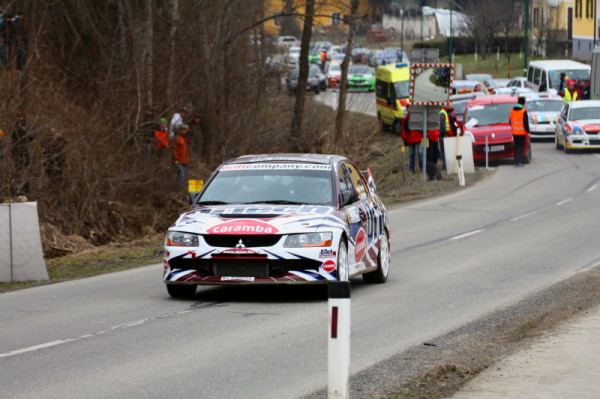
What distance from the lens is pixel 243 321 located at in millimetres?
11344

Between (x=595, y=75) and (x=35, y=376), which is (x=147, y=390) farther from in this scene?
(x=595, y=75)

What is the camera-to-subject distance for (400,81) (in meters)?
49.1

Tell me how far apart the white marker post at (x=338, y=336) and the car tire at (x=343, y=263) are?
5.69 metres

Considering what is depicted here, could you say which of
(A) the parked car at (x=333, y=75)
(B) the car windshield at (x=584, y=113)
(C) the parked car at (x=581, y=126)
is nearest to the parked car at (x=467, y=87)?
(C) the parked car at (x=581, y=126)

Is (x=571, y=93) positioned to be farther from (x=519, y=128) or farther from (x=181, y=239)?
(x=181, y=239)

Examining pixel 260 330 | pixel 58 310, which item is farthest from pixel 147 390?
pixel 58 310

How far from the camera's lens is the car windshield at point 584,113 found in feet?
132

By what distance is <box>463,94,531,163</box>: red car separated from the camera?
36.6 meters

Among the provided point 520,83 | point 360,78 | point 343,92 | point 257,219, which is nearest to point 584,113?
point 343,92

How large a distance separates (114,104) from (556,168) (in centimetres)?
1464

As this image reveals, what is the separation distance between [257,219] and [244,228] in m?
0.25

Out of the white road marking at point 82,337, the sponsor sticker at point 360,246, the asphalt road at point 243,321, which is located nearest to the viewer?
the asphalt road at point 243,321

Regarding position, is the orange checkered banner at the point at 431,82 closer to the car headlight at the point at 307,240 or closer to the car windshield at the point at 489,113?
the car windshield at the point at 489,113

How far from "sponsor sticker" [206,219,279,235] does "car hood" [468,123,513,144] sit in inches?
990
